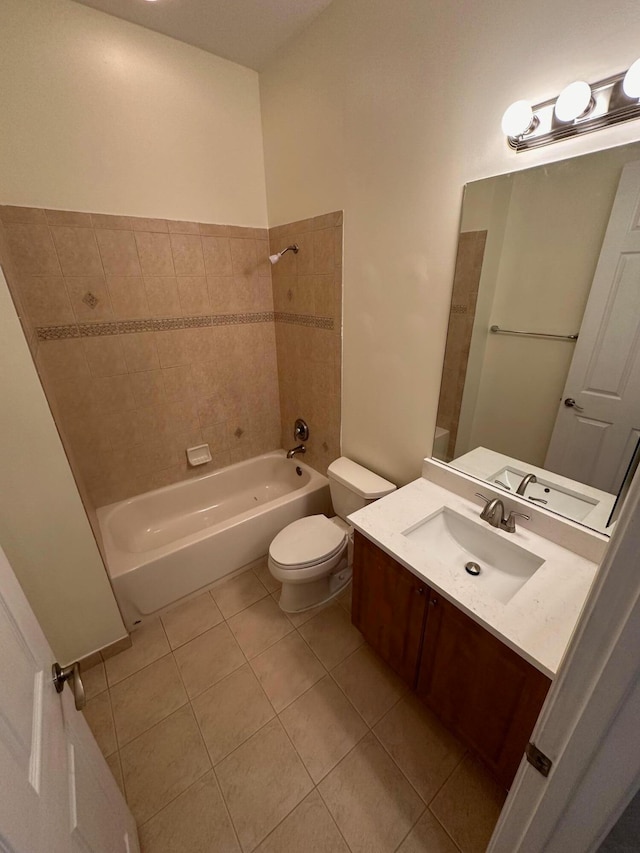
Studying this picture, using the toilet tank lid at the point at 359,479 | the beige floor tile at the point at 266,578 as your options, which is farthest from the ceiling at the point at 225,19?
the beige floor tile at the point at 266,578

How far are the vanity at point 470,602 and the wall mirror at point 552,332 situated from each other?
0.53ft

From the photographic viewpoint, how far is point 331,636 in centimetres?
172

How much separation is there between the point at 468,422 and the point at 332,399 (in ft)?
2.85

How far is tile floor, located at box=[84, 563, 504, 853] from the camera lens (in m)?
1.11

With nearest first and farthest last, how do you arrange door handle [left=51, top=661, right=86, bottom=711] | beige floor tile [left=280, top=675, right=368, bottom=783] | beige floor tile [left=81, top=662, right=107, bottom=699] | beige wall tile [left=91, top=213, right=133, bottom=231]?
door handle [left=51, top=661, right=86, bottom=711]
beige floor tile [left=280, top=675, right=368, bottom=783]
beige floor tile [left=81, top=662, right=107, bottom=699]
beige wall tile [left=91, top=213, right=133, bottom=231]

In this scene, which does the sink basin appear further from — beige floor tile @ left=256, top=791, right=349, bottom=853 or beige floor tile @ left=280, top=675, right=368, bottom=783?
beige floor tile @ left=256, top=791, right=349, bottom=853

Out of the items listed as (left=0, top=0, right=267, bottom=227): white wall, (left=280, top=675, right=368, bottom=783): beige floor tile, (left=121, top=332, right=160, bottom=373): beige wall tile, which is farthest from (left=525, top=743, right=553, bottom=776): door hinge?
(left=0, top=0, right=267, bottom=227): white wall

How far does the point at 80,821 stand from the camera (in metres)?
0.63

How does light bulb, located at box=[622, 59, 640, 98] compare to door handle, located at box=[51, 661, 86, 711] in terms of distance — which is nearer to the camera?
door handle, located at box=[51, 661, 86, 711]

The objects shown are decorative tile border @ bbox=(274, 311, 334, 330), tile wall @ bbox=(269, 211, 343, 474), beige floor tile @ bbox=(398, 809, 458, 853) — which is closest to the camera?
beige floor tile @ bbox=(398, 809, 458, 853)

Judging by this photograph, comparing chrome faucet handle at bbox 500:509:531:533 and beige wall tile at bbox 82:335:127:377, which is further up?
beige wall tile at bbox 82:335:127:377

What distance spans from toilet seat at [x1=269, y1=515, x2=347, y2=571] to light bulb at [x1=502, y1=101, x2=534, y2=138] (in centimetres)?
173

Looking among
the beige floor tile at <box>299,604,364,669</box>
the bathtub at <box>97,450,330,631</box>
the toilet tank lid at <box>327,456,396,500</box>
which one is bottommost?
the beige floor tile at <box>299,604,364,669</box>

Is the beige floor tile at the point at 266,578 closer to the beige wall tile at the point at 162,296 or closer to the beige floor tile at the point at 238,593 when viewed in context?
the beige floor tile at the point at 238,593
